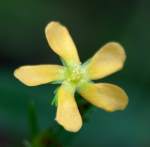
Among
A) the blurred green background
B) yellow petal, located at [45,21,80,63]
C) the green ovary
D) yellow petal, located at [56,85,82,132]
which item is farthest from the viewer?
the blurred green background

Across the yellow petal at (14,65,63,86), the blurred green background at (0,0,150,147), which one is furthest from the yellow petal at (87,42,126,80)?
the blurred green background at (0,0,150,147)

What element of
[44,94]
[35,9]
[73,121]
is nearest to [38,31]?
[35,9]

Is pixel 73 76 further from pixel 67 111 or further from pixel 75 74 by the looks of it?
pixel 67 111

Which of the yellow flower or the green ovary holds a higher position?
the yellow flower

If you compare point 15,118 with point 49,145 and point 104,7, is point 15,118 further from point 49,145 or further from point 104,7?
point 104,7

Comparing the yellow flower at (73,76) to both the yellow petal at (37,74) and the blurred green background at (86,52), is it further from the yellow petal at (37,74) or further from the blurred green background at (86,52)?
the blurred green background at (86,52)

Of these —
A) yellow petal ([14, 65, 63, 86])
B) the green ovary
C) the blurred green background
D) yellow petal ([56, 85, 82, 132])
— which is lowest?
the blurred green background

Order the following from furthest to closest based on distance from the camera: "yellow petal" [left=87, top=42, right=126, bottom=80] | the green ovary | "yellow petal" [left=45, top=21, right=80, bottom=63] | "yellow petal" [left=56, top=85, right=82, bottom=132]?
the green ovary, "yellow petal" [left=45, top=21, right=80, bottom=63], "yellow petal" [left=87, top=42, right=126, bottom=80], "yellow petal" [left=56, top=85, right=82, bottom=132]

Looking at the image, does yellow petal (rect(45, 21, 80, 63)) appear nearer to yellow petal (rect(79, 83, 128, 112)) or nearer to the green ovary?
the green ovary
